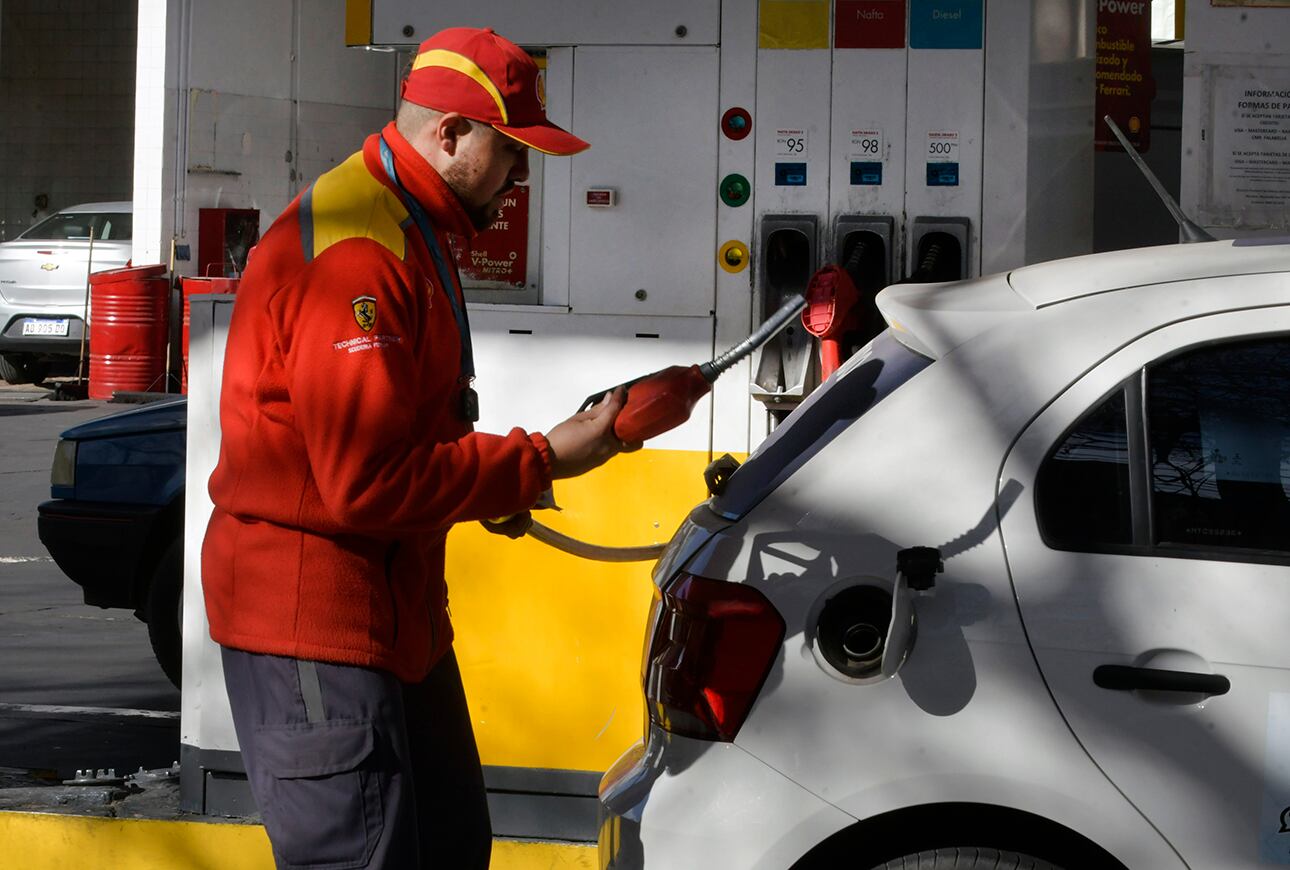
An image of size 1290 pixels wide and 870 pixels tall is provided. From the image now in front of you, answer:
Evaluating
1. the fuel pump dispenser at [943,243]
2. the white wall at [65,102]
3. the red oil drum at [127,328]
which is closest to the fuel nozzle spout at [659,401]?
the fuel pump dispenser at [943,243]

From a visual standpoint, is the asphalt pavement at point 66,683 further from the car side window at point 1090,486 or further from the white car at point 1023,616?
the car side window at point 1090,486

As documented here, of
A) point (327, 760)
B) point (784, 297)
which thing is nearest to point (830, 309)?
point (784, 297)

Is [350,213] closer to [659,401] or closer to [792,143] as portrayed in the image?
[659,401]

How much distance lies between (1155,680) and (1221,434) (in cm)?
44

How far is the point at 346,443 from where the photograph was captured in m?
2.48

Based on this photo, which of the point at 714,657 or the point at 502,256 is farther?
the point at 502,256

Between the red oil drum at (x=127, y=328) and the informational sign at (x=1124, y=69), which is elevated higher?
the informational sign at (x=1124, y=69)

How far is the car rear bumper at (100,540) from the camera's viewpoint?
5.88 m

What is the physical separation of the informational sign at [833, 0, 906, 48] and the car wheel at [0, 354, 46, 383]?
1572cm

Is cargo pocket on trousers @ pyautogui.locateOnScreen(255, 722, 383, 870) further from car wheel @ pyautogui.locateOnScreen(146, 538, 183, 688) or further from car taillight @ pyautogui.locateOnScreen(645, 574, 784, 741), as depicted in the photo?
car wheel @ pyautogui.locateOnScreen(146, 538, 183, 688)

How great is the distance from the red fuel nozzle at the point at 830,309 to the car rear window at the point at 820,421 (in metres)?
1.40

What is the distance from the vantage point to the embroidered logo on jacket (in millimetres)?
2492

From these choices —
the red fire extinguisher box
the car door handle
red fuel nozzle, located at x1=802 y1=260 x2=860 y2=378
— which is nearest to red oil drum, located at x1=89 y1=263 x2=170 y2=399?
the red fire extinguisher box

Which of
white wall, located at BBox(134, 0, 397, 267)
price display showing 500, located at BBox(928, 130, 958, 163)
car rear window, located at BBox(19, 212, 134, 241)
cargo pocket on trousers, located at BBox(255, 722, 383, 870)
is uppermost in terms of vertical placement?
white wall, located at BBox(134, 0, 397, 267)
